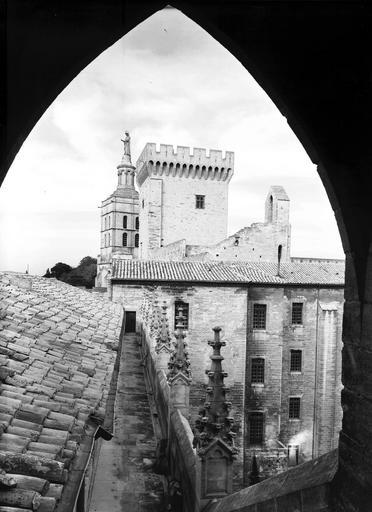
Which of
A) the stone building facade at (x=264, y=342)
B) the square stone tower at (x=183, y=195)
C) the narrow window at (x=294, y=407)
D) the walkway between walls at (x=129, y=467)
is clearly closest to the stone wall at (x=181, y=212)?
the square stone tower at (x=183, y=195)

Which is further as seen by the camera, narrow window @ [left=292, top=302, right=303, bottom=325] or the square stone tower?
the square stone tower

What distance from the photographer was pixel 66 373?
4895 mm

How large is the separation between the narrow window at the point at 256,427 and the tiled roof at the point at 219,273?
745 cm

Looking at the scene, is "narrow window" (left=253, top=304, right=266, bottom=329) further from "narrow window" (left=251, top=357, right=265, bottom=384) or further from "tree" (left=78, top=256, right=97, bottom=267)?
"tree" (left=78, top=256, right=97, bottom=267)

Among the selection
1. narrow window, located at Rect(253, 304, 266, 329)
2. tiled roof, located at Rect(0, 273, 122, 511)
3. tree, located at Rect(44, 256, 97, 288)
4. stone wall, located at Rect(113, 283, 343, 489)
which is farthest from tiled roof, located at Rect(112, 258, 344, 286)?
tree, located at Rect(44, 256, 97, 288)

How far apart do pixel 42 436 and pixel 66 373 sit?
170 cm

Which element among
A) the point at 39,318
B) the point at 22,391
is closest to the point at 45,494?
the point at 22,391

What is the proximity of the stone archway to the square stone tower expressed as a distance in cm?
3751

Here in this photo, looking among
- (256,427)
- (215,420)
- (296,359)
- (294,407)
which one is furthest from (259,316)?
(215,420)

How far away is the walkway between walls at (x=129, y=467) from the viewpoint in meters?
6.21

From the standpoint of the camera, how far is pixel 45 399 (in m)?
3.93

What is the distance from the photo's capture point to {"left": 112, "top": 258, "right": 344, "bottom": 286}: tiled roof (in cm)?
2479

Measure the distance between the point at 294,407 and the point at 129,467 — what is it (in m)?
21.0

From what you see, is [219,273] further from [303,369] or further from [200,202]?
[200,202]
